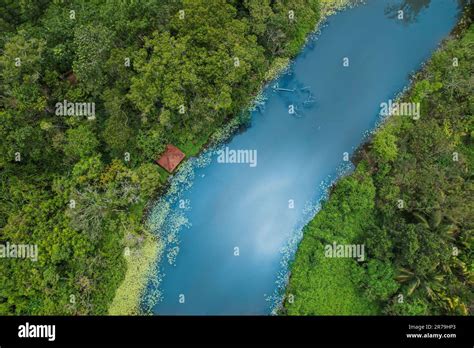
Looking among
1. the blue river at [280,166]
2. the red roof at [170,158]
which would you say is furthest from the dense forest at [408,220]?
the red roof at [170,158]

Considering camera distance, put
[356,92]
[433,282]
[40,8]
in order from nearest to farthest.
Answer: [433,282] < [40,8] < [356,92]

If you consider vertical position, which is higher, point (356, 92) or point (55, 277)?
point (356, 92)

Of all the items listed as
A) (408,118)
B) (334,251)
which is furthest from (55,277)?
(408,118)

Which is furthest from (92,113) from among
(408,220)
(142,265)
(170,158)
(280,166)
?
(408,220)

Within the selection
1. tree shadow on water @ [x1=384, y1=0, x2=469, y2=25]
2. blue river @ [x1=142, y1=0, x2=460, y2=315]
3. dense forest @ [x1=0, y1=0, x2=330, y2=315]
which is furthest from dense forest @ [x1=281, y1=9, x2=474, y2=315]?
dense forest @ [x1=0, y1=0, x2=330, y2=315]

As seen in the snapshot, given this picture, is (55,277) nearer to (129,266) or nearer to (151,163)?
(129,266)
